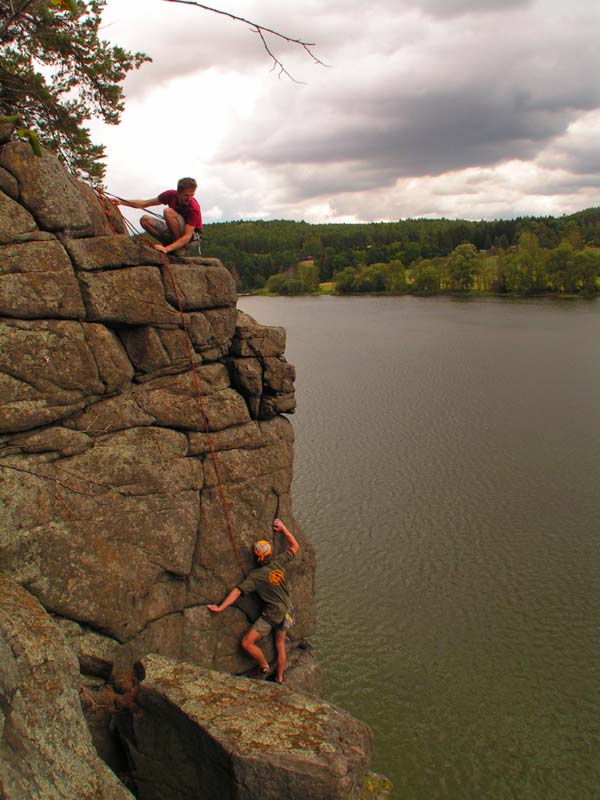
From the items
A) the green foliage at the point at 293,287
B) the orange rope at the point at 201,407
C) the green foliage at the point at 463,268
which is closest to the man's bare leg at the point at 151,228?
the orange rope at the point at 201,407

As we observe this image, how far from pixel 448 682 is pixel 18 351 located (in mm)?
11551

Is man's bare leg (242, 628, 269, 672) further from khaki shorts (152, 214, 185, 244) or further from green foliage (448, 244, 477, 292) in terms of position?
green foliage (448, 244, 477, 292)

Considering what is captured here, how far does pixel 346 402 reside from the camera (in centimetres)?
3266

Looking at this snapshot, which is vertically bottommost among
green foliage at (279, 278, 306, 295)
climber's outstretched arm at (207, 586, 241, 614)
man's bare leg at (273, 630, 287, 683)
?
man's bare leg at (273, 630, 287, 683)

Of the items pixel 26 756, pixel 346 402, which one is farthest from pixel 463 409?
pixel 26 756

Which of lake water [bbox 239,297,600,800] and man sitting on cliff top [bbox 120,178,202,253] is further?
lake water [bbox 239,297,600,800]

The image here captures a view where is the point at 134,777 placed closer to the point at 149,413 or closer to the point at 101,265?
the point at 149,413

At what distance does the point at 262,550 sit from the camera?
9.70m

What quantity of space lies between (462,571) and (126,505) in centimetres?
1180

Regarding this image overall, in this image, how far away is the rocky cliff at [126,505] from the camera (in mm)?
6789

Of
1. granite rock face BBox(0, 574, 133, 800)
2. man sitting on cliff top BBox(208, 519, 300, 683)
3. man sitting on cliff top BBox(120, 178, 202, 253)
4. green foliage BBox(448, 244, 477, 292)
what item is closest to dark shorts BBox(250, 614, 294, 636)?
man sitting on cliff top BBox(208, 519, 300, 683)

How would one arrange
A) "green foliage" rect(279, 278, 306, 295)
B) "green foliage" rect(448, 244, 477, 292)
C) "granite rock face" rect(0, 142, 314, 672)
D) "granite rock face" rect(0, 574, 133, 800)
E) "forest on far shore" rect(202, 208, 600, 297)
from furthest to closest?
"green foliage" rect(279, 278, 306, 295)
"green foliage" rect(448, 244, 477, 292)
"forest on far shore" rect(202, 208, 600, 297)
"granite rock face" rect(0, 142, 314, 672)
"granite rock face" rect(0, 574, 133, 800)

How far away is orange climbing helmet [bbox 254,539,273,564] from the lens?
9.69 metres

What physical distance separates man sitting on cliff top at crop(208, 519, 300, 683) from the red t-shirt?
18.6ft
